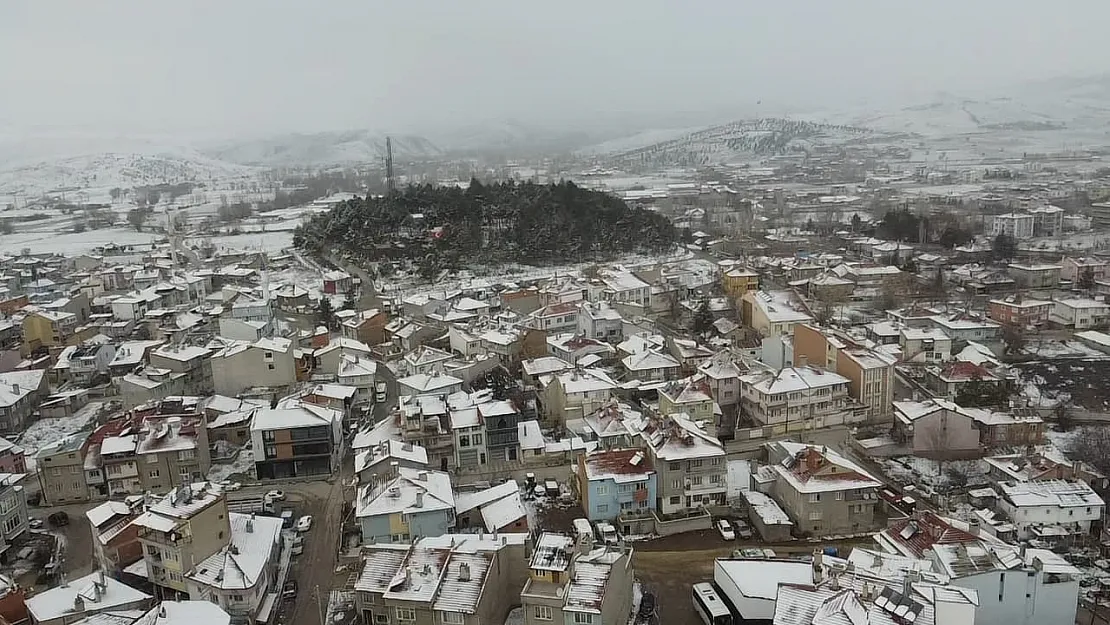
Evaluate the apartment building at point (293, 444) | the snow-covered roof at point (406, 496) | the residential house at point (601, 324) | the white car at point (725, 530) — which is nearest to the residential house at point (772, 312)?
the residential house at point (601, 324)

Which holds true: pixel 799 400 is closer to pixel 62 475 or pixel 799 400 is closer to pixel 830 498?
pixel 830 498

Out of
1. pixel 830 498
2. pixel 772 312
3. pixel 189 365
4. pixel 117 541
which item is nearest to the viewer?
pixel 117 541

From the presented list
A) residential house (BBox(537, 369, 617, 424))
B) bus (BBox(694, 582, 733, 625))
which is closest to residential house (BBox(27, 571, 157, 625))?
bus (BBox(694, 582, 733, 625))

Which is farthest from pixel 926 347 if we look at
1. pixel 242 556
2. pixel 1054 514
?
pixel 242 556

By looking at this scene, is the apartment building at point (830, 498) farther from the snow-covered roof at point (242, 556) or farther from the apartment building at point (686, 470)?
the snow-covered roof at point (242, 556)

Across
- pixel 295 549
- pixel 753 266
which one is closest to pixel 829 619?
pixel 295 549

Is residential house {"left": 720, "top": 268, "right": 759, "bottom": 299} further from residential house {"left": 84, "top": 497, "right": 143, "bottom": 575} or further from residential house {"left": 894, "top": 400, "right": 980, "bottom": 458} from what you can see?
residential house {"left": 84, "top": 497, "right": 143, "bottom": 575}

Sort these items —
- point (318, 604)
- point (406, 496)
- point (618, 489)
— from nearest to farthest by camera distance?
point (318, 604) → point (406, 496) → point (618, 489)

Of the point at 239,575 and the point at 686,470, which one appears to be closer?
the point at 239,575
